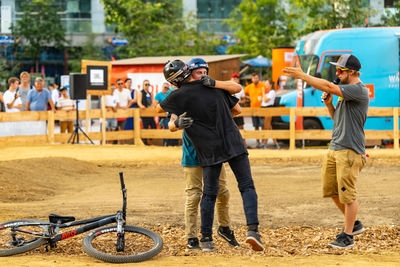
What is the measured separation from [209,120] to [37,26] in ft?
137

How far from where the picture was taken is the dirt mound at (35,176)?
40.1 ft

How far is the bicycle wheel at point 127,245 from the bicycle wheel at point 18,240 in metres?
0.54

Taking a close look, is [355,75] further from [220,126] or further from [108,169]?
[108,169]

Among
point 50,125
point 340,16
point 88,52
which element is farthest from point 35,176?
point 88,52

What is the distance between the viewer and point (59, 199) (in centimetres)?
1181

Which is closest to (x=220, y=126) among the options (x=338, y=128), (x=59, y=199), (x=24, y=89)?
(x=338, y=128)

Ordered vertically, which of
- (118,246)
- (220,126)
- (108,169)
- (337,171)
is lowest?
(108,169)

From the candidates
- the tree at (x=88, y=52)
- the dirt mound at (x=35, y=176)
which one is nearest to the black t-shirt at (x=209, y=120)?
the dirt mound at (x=35, y=176)

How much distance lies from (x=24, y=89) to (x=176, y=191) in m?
9.28

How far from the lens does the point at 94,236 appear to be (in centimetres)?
733

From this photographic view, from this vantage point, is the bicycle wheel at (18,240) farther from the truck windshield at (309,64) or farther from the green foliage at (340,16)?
the green foliage at (340,16)

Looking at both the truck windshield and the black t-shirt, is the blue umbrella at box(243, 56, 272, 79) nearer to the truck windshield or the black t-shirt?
the truck windshield

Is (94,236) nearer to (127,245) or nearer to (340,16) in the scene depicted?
(127,245)

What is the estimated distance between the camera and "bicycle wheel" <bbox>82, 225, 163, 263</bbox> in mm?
6867
